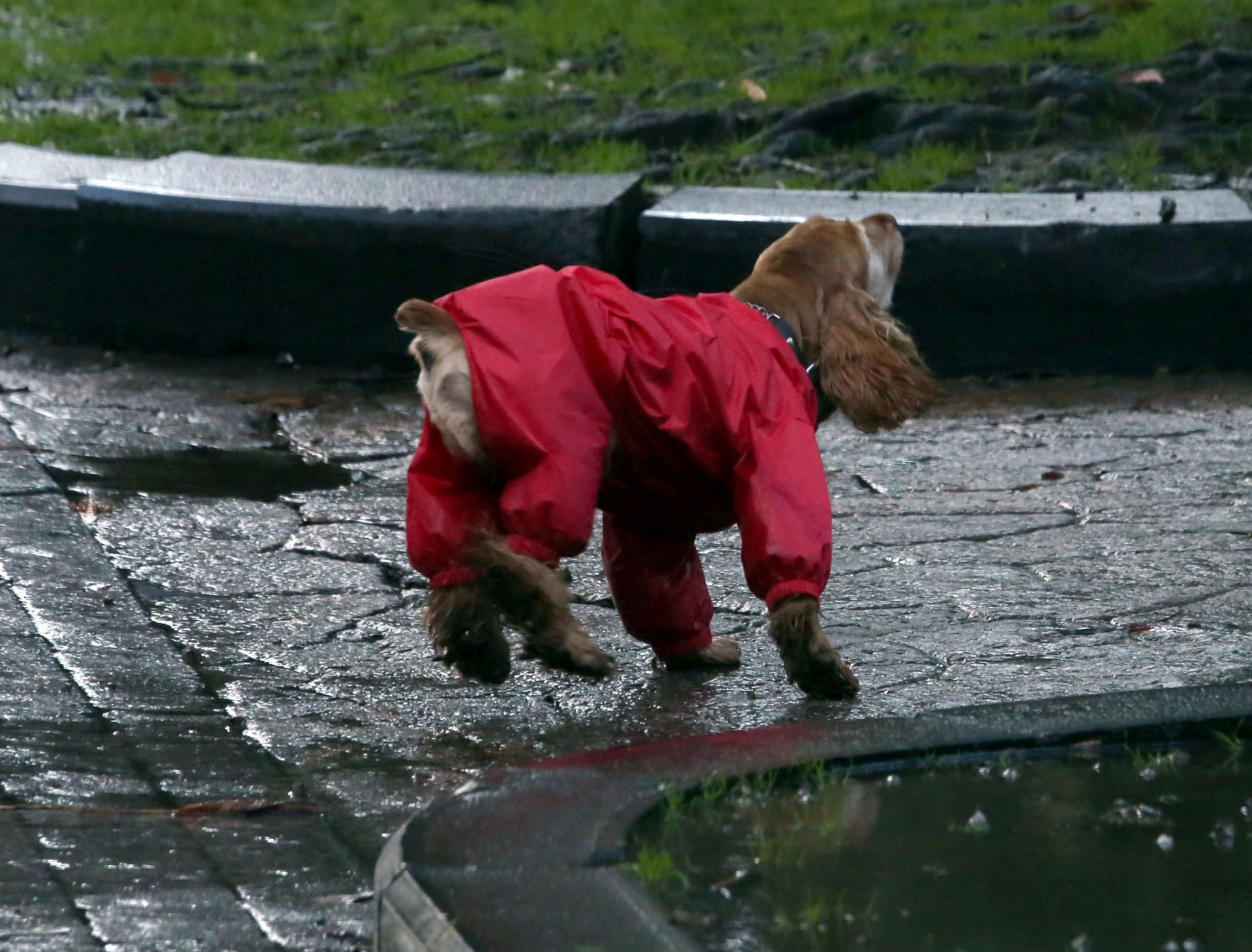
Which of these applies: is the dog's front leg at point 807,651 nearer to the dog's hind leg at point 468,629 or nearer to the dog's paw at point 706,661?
the dog's paw at point 706,661

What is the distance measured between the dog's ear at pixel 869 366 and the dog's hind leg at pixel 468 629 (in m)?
0.79

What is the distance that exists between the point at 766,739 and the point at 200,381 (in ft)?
13.1

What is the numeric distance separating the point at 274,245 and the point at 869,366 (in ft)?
11.1

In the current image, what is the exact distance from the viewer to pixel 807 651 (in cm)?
303

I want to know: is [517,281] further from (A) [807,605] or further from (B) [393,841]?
(B) [393,841]

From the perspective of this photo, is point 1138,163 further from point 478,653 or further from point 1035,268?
point 478,653

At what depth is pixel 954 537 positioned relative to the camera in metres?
4.41

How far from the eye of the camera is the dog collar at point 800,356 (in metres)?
3.32

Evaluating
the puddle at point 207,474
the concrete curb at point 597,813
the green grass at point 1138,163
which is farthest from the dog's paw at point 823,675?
the green grass at point 1138,163

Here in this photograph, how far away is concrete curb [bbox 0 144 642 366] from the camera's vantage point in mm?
6105

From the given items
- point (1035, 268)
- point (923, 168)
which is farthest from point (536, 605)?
point (923, 168)

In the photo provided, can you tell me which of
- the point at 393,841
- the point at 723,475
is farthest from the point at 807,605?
the point at 393,841

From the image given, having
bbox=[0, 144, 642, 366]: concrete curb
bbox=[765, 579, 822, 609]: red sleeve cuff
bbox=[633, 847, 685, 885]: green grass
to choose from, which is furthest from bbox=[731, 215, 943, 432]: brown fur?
bbox=[0, 144, 642, 366]: concrete curb

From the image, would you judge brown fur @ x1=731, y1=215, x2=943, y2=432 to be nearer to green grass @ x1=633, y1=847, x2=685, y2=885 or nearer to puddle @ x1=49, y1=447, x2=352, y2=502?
green grass @ x1=633, y1=847, x2=685, y2=885
